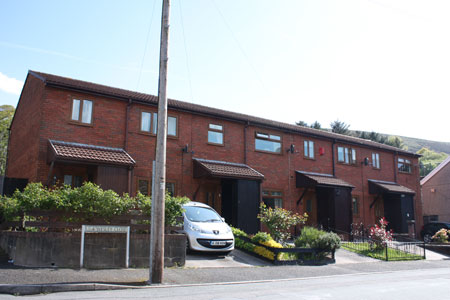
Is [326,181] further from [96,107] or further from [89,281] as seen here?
[89,281]

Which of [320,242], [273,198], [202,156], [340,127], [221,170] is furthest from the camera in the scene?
[340,127]

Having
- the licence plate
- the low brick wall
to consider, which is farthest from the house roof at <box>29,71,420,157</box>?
the licence plate

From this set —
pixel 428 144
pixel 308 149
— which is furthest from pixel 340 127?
pixel 428 144

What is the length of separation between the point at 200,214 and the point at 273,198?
8.35 m

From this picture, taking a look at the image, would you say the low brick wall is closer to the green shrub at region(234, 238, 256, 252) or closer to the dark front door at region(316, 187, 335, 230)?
the green shrub at region(234, 238, 256, 252)

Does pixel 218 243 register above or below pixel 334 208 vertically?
below

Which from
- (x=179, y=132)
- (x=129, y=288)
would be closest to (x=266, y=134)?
(x=179, y=132)

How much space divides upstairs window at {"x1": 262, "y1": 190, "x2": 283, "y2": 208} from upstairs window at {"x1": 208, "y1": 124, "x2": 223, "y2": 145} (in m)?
3.75

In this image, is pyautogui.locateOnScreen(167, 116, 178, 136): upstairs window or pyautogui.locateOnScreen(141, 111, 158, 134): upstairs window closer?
pyautogui.locateOnScreen(141, 111, 158, 134): upstairs window

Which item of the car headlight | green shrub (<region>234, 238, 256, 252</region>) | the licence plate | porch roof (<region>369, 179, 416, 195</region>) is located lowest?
green shrub (<region>234, 238, 256, 252</region>)

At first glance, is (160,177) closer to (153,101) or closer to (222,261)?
(222,261)

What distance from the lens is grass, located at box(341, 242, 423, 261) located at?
59.4ft

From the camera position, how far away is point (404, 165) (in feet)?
100

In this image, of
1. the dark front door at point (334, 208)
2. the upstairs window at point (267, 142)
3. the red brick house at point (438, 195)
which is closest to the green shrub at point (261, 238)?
the upstairs window at point (267, 142)
